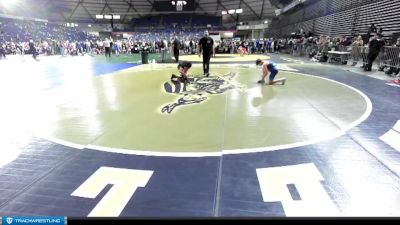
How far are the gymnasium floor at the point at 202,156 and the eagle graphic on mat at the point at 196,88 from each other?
0.38ft

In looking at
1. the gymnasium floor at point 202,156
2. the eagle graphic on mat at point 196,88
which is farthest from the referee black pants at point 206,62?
the gymnasium floor at point 202,156

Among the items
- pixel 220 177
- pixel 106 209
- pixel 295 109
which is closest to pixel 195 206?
pixel 220 177

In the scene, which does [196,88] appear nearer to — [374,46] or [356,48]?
[374,46]

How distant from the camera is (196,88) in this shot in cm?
909

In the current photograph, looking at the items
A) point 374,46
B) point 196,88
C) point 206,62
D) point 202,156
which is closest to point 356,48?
point 374,46

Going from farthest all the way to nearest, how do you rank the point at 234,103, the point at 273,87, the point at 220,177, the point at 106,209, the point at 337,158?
1. the point at 273,87
2. the point at 234,103
3. the point at 337,158
4. the point at 220,177
5. the point at 106,209

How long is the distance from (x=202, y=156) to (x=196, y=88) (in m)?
Answer: 5.37

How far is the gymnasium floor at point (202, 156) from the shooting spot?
9.32 ft

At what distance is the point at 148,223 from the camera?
1.38m

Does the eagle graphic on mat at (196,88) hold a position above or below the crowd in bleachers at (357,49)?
below

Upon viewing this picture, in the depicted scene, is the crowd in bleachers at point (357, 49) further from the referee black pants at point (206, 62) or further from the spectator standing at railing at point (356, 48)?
the referee black pants at point (206, 62)

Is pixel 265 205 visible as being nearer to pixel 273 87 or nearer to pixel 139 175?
pixel 139 175

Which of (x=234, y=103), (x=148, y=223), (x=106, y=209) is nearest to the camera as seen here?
(x=148, y=223)

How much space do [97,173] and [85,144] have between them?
1132 millimetres
